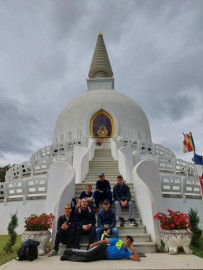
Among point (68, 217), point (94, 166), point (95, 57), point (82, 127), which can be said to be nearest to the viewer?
point (68, 217)

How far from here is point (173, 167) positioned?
43.0 ft

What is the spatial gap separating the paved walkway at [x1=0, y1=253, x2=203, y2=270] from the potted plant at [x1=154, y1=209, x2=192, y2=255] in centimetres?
27

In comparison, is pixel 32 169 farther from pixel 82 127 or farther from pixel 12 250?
pixel 82 127

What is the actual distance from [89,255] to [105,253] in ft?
1.19

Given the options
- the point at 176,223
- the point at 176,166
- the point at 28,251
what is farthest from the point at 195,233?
the point at 176,166

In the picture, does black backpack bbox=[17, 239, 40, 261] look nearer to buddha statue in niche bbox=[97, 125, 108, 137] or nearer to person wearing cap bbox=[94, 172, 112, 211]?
person wearing cap bbox=[94, 172, 112, 211]

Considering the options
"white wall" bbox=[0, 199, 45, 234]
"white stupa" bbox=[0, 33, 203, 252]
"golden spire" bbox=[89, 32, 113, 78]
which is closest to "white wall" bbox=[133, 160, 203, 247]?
"white stupa" bbox=[0, 33, 203, 252]

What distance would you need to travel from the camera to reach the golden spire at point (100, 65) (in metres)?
32.4

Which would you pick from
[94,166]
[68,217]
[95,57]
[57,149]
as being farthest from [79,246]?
[95,57]

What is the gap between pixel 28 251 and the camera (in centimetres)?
448

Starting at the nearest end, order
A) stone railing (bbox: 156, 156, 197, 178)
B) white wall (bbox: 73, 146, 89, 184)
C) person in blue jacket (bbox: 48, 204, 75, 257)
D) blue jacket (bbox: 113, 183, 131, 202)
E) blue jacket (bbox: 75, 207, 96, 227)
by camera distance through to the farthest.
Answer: person in blue jacket (bbox: 48, 204, 75, 257), blue jacket (bbox: 75, 207, 96, 227), blue jacket (bbox: 113, 183, 131, 202), white wall (bbox: 73, 146, 89, 184), stone railing (bbox: 156, 156, 197, 178)

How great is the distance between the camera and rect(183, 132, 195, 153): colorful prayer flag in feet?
27.3

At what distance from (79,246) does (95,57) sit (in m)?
32.8

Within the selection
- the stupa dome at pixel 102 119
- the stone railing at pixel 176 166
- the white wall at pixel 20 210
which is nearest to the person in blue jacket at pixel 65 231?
the white wall at pixel 20 210
